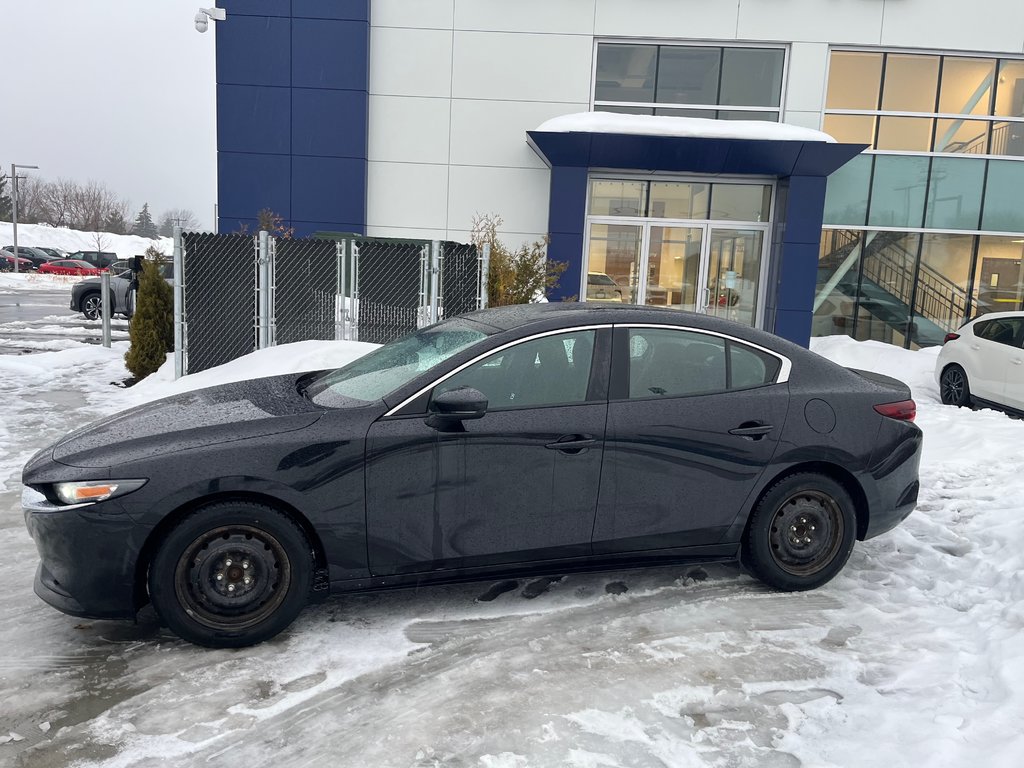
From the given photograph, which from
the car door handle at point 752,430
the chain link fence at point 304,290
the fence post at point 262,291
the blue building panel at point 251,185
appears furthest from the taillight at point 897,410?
the blue building panel at point 251,185

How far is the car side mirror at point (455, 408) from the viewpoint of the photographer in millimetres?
3752

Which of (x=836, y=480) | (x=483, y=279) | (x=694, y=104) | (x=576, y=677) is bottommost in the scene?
(x=576, y=677)

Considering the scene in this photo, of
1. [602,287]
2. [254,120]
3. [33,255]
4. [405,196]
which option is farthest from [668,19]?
[33,255]

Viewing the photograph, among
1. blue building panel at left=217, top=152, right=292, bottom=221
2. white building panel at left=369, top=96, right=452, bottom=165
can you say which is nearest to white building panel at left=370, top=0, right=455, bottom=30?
white building panel at left=369, top=96, right=452, bottom=165

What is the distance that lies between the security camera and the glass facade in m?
12.3

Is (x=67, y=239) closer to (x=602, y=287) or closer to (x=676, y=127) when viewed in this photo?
(x=602, y=287)

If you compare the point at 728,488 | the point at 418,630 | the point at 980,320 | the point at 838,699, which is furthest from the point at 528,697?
the point at 980,320

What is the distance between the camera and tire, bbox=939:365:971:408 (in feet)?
35.4

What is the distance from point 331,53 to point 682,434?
14341 millimetres

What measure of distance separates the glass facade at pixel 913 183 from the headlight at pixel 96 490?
50.8 ft

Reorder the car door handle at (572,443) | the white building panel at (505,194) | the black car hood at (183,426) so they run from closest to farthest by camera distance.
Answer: the black car hood at (183,426), the car door handle at (572,443), the white building panel at (505,194)

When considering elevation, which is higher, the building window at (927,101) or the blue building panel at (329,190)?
the building window at (927,101)

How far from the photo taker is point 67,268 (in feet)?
161

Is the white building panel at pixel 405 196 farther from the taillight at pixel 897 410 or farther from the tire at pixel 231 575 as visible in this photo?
the tire at pixel 231 575
